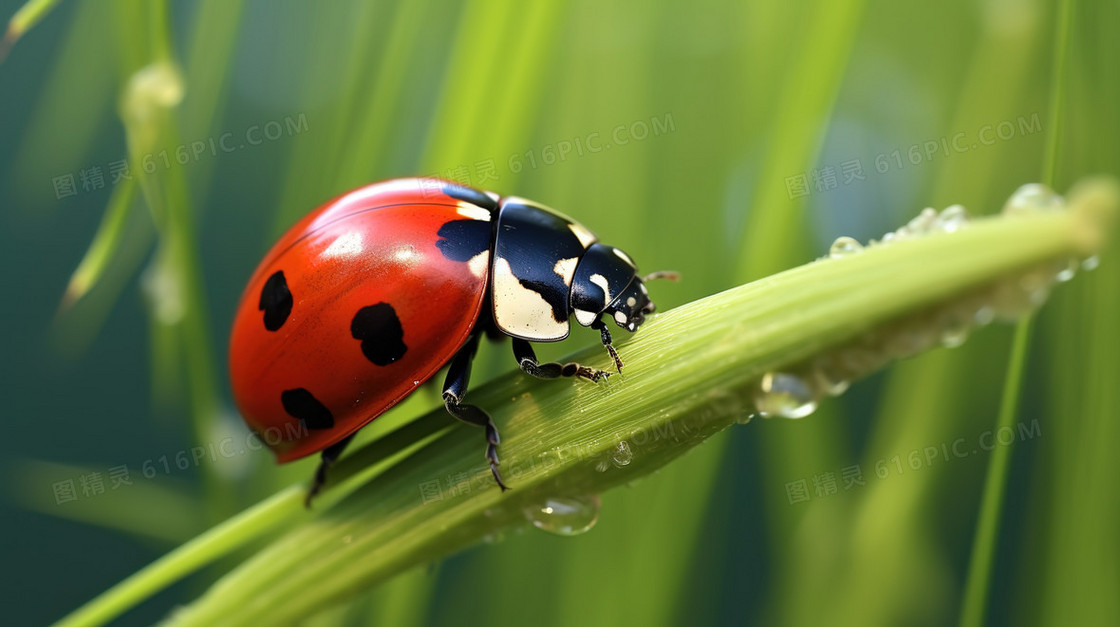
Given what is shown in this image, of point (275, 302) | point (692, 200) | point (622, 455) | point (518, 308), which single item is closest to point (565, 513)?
point (622, 455)

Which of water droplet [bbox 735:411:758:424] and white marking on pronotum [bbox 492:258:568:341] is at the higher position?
white marking on pronotum [bbox 492:258:568:341]

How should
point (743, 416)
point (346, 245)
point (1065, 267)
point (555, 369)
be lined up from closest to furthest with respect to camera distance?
point (1065, 267) → point (743, 416) → point (555, 369) → point (346, 245)

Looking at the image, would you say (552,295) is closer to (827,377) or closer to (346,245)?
(346,245)

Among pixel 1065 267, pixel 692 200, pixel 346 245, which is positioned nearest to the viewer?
pixel 1065 267

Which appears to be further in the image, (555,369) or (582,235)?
(582,235)

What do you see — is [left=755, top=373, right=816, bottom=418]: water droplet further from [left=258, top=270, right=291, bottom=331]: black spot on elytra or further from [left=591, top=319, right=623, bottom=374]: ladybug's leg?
[left=258, top=270, right=291, bottom=331]: black spot on elytra

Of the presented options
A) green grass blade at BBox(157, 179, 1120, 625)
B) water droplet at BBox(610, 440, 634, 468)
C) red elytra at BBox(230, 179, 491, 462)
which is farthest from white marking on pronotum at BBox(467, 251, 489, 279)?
water droplet at BBox(610, 440, 634, 468)

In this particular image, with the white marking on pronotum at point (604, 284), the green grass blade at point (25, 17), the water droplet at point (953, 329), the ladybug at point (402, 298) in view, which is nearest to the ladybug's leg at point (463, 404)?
the ladybug at point (402, 298)
